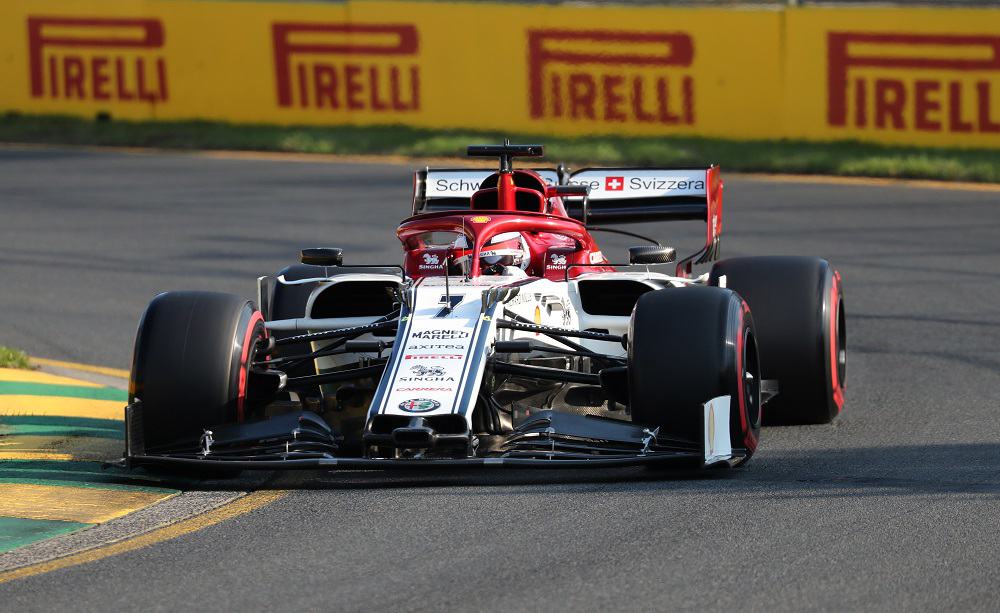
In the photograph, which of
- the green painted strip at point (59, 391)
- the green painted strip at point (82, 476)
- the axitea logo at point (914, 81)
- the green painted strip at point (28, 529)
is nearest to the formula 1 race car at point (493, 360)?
the green painted strip at point (82, 476)

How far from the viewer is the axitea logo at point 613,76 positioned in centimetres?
2111

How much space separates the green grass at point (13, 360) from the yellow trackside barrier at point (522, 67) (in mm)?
11442

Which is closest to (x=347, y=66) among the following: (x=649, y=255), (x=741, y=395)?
(x=649, y=255)

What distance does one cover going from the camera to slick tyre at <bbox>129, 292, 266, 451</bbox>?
25.4 feet

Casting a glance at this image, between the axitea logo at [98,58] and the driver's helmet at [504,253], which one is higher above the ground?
the axitea logo at [98,58]

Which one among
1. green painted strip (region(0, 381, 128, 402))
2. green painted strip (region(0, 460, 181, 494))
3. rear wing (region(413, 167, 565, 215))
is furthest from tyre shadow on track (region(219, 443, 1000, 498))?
rear wing (region(413, 167, 565, 215))

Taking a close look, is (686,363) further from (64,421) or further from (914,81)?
(914,81)

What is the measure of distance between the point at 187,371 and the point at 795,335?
311 cm

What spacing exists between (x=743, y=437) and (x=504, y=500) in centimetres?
121

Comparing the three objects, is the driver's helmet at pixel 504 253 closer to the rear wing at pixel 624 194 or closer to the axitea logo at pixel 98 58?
the rear wing at pixel 624 194

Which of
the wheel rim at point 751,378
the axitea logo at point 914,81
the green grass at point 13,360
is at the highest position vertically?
the axitea logo at point 914,81

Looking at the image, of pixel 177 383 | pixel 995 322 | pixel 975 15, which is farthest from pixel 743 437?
pixel 975 15

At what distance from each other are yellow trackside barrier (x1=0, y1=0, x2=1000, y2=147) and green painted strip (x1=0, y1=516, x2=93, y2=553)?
48.0 ft

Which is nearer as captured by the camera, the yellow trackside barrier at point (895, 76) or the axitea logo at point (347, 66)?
the yellow trackside barrier at point (895, 76)
